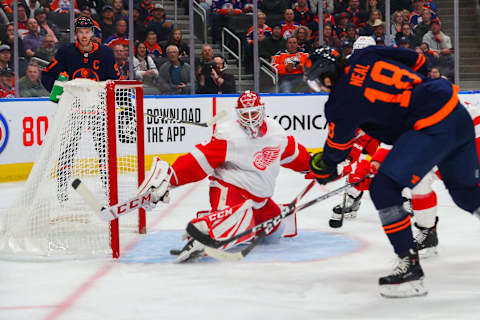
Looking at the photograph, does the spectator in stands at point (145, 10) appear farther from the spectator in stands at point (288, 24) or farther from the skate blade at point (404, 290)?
the skate blade at point (404, 290)

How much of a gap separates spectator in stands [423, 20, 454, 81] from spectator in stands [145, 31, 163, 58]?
9.25 ft

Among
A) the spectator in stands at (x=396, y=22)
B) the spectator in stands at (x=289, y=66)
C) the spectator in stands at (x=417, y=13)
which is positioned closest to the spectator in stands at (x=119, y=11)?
the spectator in stands at (x=289, y=66)

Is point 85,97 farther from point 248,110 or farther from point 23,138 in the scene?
point 23,138

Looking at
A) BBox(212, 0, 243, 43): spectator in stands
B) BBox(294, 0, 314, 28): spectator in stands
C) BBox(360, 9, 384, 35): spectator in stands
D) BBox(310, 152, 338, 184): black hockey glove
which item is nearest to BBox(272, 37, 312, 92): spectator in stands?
BBox(294, 0, 314, 28): spectator in stands

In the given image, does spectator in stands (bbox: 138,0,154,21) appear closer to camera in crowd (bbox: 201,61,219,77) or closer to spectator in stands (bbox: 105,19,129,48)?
spectator in stands (bbox: 105,19,129,48)

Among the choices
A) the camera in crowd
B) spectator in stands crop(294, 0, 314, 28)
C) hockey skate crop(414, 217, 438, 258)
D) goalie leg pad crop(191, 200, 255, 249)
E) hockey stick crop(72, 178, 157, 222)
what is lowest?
hockey skate crop(414, 217, 438, 258)

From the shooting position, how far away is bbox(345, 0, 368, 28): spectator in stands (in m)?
8.14

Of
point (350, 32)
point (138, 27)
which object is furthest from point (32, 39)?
point (350, 32)

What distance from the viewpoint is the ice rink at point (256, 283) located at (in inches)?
109

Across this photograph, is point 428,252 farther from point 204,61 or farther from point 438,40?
point 438,40

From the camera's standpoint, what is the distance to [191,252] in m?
3.56

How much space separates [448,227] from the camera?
4.49m

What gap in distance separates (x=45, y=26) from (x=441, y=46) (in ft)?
13.2

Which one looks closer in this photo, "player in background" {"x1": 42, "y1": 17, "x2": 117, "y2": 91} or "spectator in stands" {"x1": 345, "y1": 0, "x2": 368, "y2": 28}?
"player in background" {"x1": 42, "y1": 17, "x2": 117, "y2": 91}
